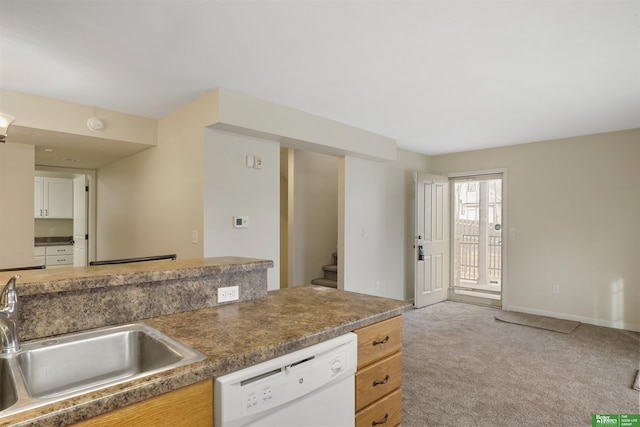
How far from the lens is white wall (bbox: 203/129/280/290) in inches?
125

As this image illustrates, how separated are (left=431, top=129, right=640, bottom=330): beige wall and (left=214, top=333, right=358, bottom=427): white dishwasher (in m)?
4.52

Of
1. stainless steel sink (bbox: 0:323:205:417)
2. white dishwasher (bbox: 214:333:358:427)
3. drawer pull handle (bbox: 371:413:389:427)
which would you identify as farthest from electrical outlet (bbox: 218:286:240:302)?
drawer pull handle (bbox: 371:413:389:427)

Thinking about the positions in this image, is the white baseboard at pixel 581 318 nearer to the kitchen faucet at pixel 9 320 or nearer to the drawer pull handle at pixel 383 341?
the drawer pull handle at pixel 383 341

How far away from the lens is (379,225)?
5.12m

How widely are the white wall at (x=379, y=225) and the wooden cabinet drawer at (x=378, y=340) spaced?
9.09ft

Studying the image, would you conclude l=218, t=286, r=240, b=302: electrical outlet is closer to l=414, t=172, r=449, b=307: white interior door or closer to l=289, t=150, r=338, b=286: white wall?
l=289, t=150, r=338, b=286: white wall

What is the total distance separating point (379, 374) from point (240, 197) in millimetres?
2238

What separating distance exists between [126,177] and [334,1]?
157 inches

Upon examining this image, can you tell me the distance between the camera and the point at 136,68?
8.57 feet

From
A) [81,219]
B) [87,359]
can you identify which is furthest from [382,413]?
[81,219]

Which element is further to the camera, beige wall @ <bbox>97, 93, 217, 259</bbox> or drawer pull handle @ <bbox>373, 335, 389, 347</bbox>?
beige wall @ <bbox>97, 93, 217, 259</bbox>

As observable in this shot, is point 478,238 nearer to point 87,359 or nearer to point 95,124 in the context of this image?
point 95,124

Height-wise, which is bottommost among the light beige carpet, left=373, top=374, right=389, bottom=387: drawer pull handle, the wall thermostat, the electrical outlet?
the light beige carpet

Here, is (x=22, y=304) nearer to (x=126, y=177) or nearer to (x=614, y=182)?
(x=126, y=177)
